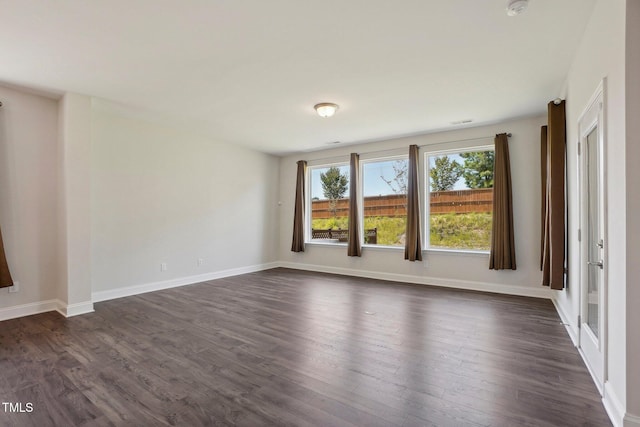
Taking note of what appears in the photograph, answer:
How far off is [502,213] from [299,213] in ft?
13.3

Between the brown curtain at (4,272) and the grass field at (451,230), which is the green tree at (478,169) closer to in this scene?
the grass field at (451,230)

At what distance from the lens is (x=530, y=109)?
4.41m

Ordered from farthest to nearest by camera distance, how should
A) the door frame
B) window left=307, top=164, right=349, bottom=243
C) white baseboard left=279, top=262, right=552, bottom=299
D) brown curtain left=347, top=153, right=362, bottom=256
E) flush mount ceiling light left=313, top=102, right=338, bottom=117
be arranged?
window left=307, top=164, right=349, bottom=243 → brown curtain left=347, top=153, right=362, bottom=256 → white baseboard left=279, top=262, right=552, bottom=299 → flush mount ceiling light left=313, top=102, right=338, bottom=117 → the door frame

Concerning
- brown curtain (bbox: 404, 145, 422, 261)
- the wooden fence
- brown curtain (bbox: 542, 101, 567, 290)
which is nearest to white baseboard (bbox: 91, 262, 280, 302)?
the wooden fence

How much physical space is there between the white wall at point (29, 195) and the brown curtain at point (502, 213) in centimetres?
633

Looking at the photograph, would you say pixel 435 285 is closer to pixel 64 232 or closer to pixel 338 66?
pixel 338 66

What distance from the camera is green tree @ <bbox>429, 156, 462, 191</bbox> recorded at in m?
5.52

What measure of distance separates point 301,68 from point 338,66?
38cm

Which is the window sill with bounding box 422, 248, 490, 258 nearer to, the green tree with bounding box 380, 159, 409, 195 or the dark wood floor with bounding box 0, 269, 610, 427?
the dark wood floor with bounding box 0, 269, 610, 427

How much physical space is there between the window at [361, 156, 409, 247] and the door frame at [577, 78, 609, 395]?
3307 millimetres

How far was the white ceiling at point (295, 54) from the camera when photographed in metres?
2.29

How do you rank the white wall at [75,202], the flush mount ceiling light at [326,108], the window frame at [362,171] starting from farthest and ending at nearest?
1. the window frame at [362,171]
2. the flush mount ceiling light at [326,108]
3. the white wall at [75,202]

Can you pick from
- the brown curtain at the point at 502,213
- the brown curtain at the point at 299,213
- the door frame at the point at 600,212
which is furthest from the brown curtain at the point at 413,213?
the door frame at the point at 600,212
